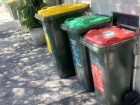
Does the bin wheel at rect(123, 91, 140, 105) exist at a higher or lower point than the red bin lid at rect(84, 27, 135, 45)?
lower

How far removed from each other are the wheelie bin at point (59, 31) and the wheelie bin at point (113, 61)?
0.98 metres

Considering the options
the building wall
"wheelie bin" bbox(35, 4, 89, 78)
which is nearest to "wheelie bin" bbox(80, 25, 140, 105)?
the building wall

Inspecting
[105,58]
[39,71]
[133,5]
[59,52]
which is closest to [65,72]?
[59,52]

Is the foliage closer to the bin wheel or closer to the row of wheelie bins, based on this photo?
the row of wheelie bins

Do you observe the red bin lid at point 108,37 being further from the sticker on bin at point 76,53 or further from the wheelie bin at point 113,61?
the sticker on bin at point 76,53

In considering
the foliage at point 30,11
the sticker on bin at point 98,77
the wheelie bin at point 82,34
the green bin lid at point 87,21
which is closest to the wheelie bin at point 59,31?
the wheelie bin at point 82,34

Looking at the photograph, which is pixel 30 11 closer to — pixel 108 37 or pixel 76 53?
pixel 76 53

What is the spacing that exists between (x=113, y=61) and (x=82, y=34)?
0.69 metres

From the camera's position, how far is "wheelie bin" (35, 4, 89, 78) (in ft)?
10.1

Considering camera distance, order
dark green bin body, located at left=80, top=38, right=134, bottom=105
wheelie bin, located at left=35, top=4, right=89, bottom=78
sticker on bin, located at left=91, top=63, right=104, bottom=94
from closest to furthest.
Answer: dark green bin body, located at left=80, top=38, right=134, bottom=105 < sticker on bin, located at left=91, top=63, right=104, bottom=94 < wheelie bin, located at left=35, top=4, right=89, bottom=78

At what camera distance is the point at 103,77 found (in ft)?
7.59

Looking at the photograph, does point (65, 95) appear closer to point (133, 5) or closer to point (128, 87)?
point (128, 87)

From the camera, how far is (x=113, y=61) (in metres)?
2.18

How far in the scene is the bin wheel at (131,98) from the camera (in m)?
2.55
